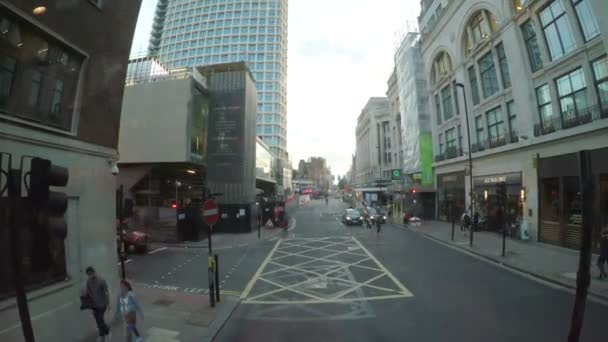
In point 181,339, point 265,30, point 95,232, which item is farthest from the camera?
point 265,30

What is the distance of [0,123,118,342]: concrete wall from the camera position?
582 centimetres

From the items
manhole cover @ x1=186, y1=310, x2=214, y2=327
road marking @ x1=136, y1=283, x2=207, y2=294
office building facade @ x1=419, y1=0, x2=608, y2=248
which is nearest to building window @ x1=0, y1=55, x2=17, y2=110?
manhole cover @ x1=186, y1=310, x2=214, y2=327

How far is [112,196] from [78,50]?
3744mm

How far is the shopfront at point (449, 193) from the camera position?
29.6 metres

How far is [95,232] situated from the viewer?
7.87 metres

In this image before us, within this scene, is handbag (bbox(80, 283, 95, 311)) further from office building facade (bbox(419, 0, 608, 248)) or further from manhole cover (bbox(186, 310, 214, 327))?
office building facade (bbox(419, 0, 608, 248))

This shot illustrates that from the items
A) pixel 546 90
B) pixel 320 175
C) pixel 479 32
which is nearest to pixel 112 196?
pixel 546 90

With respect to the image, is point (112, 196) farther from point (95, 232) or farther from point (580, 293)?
point (580, 293)

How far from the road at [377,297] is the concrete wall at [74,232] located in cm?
333

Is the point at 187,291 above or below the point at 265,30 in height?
below

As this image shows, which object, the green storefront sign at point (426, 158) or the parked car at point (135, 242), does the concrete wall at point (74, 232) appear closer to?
the parked car at point (135, 242)

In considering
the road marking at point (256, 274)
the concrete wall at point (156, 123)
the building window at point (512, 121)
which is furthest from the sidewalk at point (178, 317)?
the building window at point (512, 121)

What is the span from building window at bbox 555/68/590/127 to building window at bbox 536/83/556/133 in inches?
31.0

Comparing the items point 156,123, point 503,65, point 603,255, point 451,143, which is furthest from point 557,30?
point 156,123
